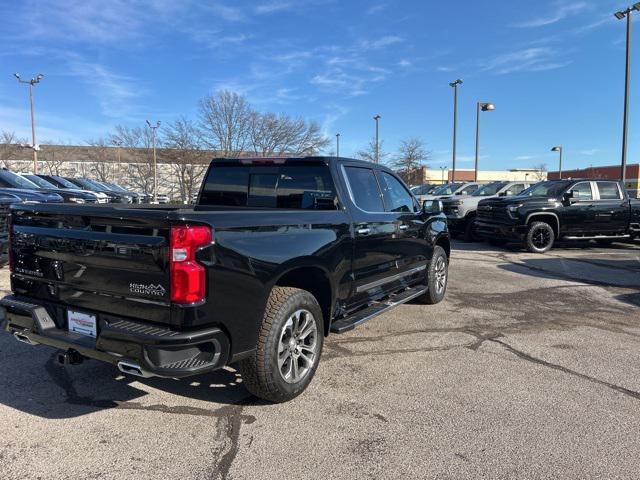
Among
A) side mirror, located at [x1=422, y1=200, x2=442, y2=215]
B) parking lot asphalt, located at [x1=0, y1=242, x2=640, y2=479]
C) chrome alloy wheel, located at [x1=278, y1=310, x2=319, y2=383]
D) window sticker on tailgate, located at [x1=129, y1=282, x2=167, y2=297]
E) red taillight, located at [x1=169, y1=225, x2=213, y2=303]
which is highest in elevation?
side mirror, located at [x1=422, y1=200, x2=442, y2=215]

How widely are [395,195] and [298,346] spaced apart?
2606 millimetres

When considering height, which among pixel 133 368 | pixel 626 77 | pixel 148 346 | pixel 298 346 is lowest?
pixel 298 346

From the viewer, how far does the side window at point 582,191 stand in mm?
12942

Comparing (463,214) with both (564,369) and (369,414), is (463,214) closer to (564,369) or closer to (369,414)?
(564,369)

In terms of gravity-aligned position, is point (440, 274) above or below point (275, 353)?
above

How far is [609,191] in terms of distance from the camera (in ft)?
44.1

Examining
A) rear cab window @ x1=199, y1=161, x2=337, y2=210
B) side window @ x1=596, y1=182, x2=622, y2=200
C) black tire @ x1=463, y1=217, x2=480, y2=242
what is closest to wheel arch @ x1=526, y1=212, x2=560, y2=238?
side window @ x1=596, y1=182, x2=622, y2=200

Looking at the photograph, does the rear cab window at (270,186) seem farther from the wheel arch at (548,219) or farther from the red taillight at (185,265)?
the wheel arch at (548,219)

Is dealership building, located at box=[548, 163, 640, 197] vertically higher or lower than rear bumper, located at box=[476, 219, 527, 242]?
higher

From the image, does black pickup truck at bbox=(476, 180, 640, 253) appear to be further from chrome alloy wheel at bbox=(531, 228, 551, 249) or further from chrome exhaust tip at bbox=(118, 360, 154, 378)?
chrome exhaust tip at bbox=(118, 360, 154, 378)

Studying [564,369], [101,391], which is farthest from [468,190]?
[101,391]

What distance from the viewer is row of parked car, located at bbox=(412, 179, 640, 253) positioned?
40.5 feet

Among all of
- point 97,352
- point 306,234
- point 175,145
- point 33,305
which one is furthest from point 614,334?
point 175,145

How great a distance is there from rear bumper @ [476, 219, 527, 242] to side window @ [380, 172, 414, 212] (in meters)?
7.09
